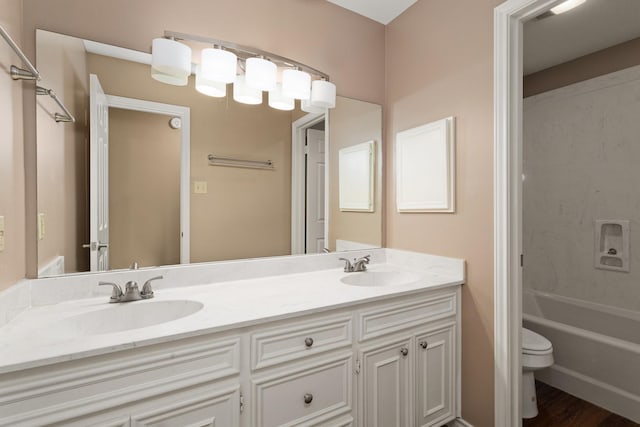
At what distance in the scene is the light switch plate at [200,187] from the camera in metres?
1.51

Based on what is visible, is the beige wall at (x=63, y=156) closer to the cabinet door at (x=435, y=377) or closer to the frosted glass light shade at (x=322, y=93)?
the frosted glass light shade at (x=322, y=93)

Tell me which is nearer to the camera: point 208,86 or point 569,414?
point 208,86

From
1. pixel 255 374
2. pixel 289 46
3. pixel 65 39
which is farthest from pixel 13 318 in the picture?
pixel 289 46

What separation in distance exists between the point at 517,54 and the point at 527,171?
175 centimetres

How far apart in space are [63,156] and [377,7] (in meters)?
1.92

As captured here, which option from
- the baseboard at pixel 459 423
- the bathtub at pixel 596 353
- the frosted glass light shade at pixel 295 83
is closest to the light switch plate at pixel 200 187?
the frosted glass light shade at pixel 295 83

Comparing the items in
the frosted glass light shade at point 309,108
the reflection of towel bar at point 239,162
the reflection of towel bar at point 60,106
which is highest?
the frosted glass light shade at point 309,108

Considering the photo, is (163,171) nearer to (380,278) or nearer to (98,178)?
(98,178)

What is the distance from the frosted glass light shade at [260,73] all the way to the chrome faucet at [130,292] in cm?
104

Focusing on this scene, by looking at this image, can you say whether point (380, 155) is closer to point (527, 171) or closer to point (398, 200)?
point (398, 200)

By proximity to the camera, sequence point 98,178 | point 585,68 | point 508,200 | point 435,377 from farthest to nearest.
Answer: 1. point 585,68
2. point 435,377
3. point 508,200
4. point 98,178

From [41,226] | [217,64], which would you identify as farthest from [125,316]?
[217,64]

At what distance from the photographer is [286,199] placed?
1.76 m

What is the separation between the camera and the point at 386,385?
54.2 inches
